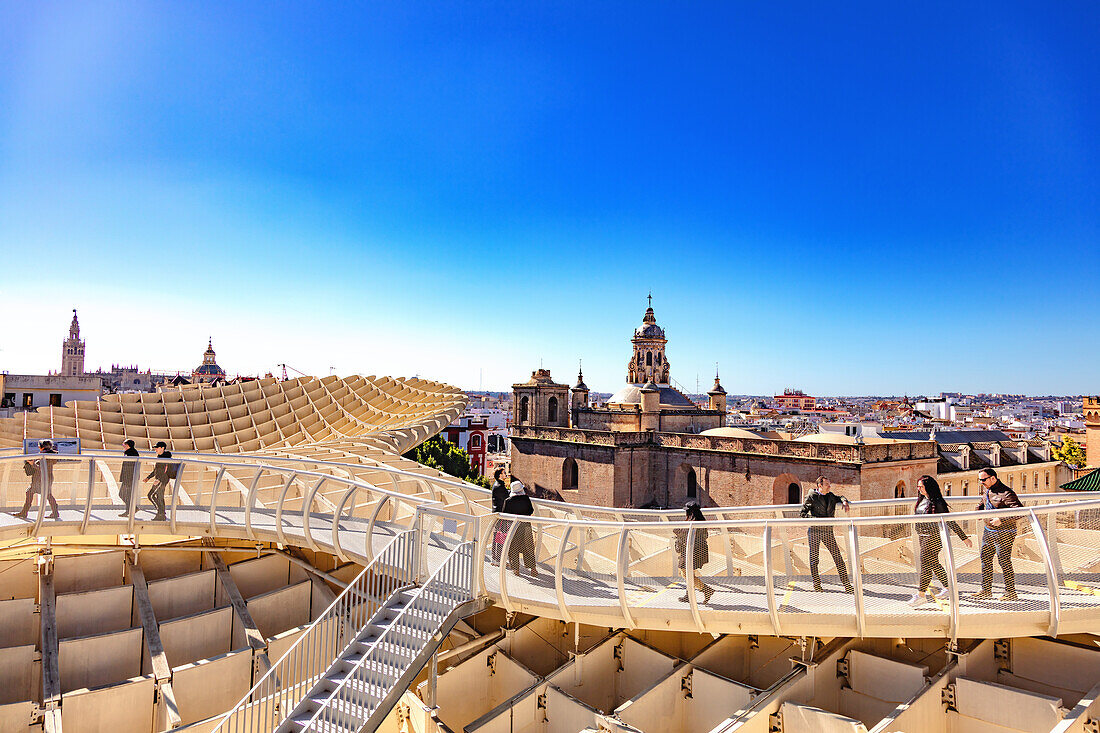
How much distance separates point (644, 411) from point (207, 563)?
37244 millimetres

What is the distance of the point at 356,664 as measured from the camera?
6754mm

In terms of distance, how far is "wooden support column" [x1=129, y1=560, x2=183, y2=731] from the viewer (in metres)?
8.32

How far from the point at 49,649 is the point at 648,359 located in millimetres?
55589

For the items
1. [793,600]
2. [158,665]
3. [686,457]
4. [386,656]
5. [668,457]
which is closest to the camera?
[386,656]

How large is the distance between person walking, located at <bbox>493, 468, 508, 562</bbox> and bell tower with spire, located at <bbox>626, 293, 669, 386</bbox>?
5348 centimetres

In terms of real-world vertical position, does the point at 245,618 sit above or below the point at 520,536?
below

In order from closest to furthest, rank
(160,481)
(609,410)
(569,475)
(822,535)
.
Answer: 1. (822,535)
2. (160,481)
3. (569,475)
4. (609,410)

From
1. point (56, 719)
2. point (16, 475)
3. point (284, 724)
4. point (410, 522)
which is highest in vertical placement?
point (16, 475)

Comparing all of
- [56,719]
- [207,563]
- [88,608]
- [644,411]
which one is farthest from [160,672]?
[644,411]

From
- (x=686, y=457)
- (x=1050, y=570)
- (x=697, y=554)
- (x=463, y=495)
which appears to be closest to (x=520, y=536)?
(x=697, y=554)

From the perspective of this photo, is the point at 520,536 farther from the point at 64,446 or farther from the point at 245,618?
the point at 64,446

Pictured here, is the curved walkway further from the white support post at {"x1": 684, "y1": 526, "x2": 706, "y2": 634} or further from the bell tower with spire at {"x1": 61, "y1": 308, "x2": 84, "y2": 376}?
the bell tower with spire at {"x1": 61, "y1": 308, "x2": 84, "y2": 376}

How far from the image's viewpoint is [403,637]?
279 inches

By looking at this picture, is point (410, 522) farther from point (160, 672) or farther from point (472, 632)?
point (160, 672)
